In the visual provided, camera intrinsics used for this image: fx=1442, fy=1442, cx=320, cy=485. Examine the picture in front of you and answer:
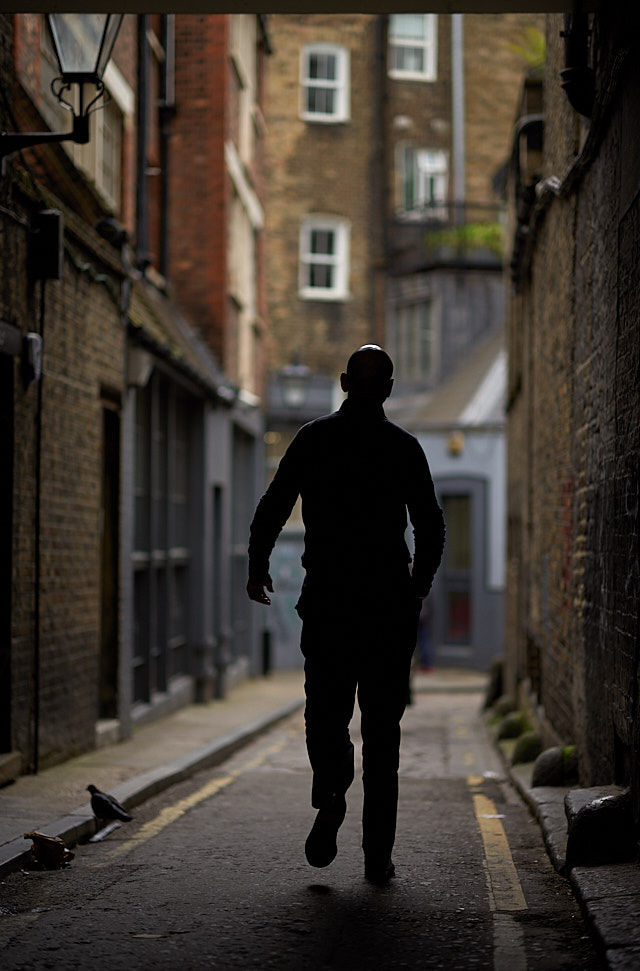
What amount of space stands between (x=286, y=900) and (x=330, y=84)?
28.5m

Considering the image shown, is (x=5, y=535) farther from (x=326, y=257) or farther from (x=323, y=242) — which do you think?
(x=323, y=242)

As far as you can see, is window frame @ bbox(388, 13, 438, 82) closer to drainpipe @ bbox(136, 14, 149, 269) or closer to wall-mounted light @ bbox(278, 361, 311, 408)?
wall-mounted light @ bbox(278, 361, 311, 408)

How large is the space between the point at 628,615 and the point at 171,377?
1013 cm

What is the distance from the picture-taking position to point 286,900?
558cm

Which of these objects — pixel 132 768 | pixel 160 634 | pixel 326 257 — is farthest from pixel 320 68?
pixel 132 768

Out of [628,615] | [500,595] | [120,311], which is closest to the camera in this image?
[628,615]

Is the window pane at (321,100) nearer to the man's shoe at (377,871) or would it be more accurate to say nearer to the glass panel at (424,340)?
the glass panel at (424,340)

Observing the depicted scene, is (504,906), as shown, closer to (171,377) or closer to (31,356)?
(31,356)

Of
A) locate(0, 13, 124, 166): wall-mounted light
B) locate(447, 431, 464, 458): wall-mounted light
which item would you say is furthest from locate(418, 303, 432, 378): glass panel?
locate(0, 13, 124, 166): wall-mounted light

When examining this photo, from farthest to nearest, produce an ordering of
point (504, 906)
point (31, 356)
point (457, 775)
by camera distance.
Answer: point (457, 775) → point (31, 356) → point (504, 906)

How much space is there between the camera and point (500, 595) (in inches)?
1093

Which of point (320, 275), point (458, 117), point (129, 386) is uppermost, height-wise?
point (458, 117)

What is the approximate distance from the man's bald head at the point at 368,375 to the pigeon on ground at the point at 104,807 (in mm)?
3025

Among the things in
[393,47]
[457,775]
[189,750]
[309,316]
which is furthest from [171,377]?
[393,47]
